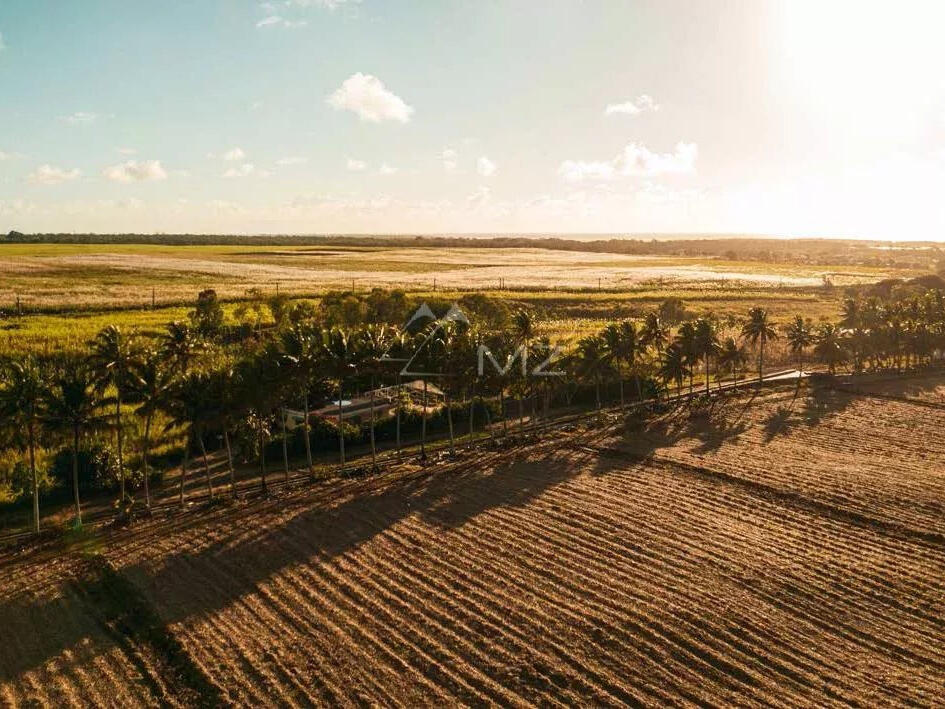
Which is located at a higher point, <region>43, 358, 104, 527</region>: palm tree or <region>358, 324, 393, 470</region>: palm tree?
<region>358, 324, 393, 470</region>: palm tree

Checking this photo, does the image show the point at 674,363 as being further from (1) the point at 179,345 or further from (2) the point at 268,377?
(1) the point at 179,345

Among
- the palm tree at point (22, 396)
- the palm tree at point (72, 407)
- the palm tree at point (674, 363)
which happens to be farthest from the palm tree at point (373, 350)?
the palm tree at point (674, 363)

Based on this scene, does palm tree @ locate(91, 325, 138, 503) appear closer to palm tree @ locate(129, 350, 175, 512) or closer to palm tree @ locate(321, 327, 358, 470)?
palm tree @ locate(129, 350, 175, 512)

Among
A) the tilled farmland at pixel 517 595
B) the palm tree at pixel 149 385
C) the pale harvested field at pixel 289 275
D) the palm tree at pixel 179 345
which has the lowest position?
the tilled farmland at pixel 517 595

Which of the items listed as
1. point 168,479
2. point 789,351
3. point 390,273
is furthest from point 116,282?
point 789,351

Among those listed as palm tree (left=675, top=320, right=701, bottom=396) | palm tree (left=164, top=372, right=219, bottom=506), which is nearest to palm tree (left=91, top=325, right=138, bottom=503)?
palm tree (left=164, top=372, right=219, bottom=506)

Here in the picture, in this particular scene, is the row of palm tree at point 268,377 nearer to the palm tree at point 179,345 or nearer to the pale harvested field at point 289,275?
the palm tree at point 179,345
